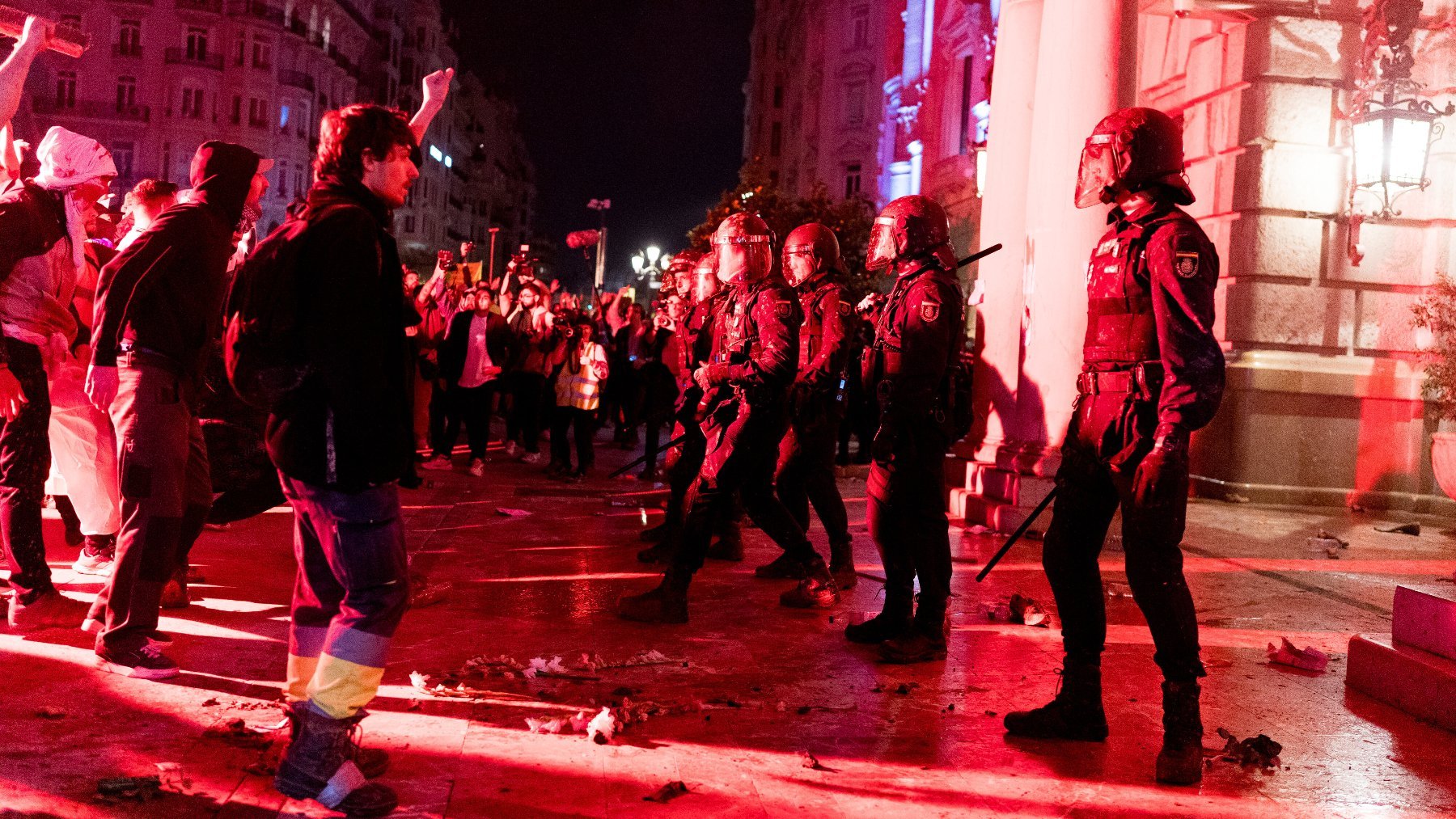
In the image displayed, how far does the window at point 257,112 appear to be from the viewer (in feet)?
223

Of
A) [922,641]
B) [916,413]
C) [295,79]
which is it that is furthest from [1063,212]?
[295,79]

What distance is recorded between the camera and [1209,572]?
29.5ft

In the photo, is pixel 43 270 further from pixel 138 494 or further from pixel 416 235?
pixel 416 235

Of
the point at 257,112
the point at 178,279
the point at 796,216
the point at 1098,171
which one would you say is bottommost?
the point at 178,279

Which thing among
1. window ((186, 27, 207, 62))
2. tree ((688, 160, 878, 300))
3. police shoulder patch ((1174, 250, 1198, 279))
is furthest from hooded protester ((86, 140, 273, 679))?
window ((186, 27, 207, 62))

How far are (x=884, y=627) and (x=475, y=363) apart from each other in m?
9.39

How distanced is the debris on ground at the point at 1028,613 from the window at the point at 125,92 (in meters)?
70.3

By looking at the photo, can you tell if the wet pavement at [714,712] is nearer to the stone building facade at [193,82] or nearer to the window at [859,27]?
the window at [859,27]

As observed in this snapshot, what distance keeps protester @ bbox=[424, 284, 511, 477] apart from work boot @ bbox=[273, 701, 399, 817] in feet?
36.2

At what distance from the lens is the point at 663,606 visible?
6.59 metres

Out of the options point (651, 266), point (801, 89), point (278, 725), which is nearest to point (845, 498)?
point (278, 725)

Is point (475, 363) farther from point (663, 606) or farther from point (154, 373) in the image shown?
point (154, 373)

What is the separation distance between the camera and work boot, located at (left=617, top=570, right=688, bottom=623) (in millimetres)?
6586

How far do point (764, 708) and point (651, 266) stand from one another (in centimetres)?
4183
